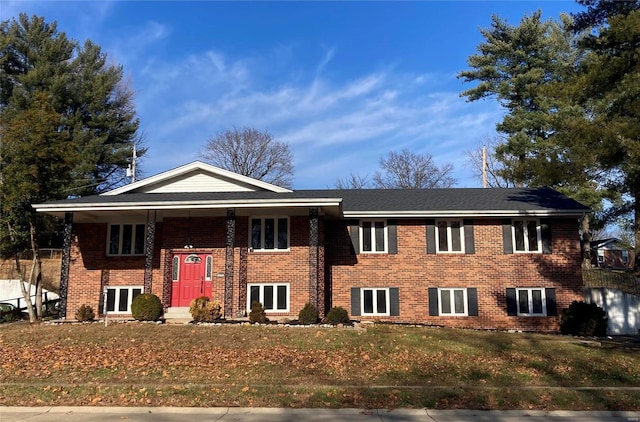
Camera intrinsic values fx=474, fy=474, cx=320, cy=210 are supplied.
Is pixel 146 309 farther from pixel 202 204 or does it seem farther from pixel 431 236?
pixel 431 236

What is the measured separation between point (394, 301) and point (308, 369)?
9510mm

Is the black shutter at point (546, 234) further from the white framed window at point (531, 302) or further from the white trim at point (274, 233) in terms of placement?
the white trim at point (274, 233)

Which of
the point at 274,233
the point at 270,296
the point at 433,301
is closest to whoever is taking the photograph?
the point at 270,296

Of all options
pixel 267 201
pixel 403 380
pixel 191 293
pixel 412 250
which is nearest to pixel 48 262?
pixel 191 293

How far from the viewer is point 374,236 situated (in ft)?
64.9

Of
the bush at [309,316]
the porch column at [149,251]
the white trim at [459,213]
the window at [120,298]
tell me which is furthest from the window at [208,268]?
the white trim at [459,213]

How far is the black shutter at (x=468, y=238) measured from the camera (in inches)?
762

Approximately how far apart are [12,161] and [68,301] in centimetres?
671

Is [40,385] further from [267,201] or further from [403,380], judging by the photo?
[267,201]

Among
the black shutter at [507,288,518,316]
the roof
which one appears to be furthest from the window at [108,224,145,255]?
the black shutter at [507,288,518,316]

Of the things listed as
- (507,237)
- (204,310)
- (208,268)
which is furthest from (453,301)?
(208,268)

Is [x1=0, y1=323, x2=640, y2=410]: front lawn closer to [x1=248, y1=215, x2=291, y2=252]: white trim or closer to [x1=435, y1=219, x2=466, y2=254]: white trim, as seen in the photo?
[x1=248, y1=215, x2=291, y2=252]: white trim

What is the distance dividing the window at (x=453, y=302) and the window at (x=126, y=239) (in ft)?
41.0

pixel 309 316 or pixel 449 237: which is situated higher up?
pixel 449 237
